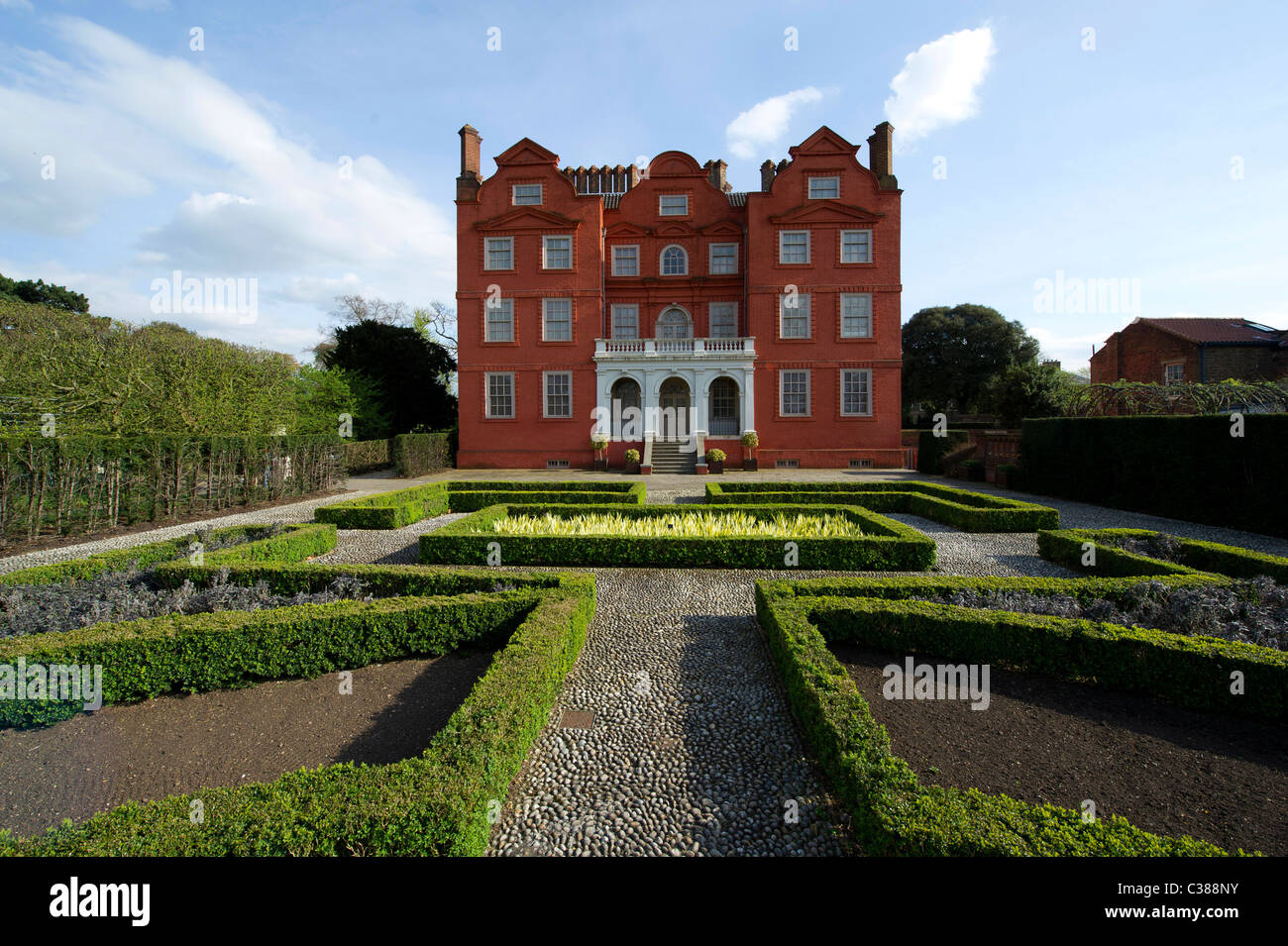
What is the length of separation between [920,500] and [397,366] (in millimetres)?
28501

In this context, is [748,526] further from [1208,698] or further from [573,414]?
[573,414]

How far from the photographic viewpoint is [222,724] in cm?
418

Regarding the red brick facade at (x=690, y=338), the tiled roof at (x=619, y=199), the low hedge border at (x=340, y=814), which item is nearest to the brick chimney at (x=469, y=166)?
the red brick facade at (x=690, y=338)

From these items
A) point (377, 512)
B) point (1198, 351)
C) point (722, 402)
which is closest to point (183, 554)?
point (377, 512)

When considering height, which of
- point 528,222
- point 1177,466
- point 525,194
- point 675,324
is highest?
point 525,194

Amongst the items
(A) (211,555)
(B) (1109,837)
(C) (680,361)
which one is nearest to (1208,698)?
(B) (1109,837)

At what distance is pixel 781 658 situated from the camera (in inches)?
193

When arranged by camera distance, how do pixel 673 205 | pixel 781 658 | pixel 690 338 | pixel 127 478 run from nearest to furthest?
pixel 781 658, pixel 127 478, pixel 690 338, pixel 673 205

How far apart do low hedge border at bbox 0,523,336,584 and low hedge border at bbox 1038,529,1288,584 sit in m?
11.6

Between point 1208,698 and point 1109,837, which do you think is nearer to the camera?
point 1109,837

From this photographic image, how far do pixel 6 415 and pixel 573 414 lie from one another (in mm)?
16490

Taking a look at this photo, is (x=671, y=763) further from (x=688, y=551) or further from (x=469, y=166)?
(x=469, y=166)

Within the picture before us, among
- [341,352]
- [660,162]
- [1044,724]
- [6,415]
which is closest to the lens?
[1044,724]
